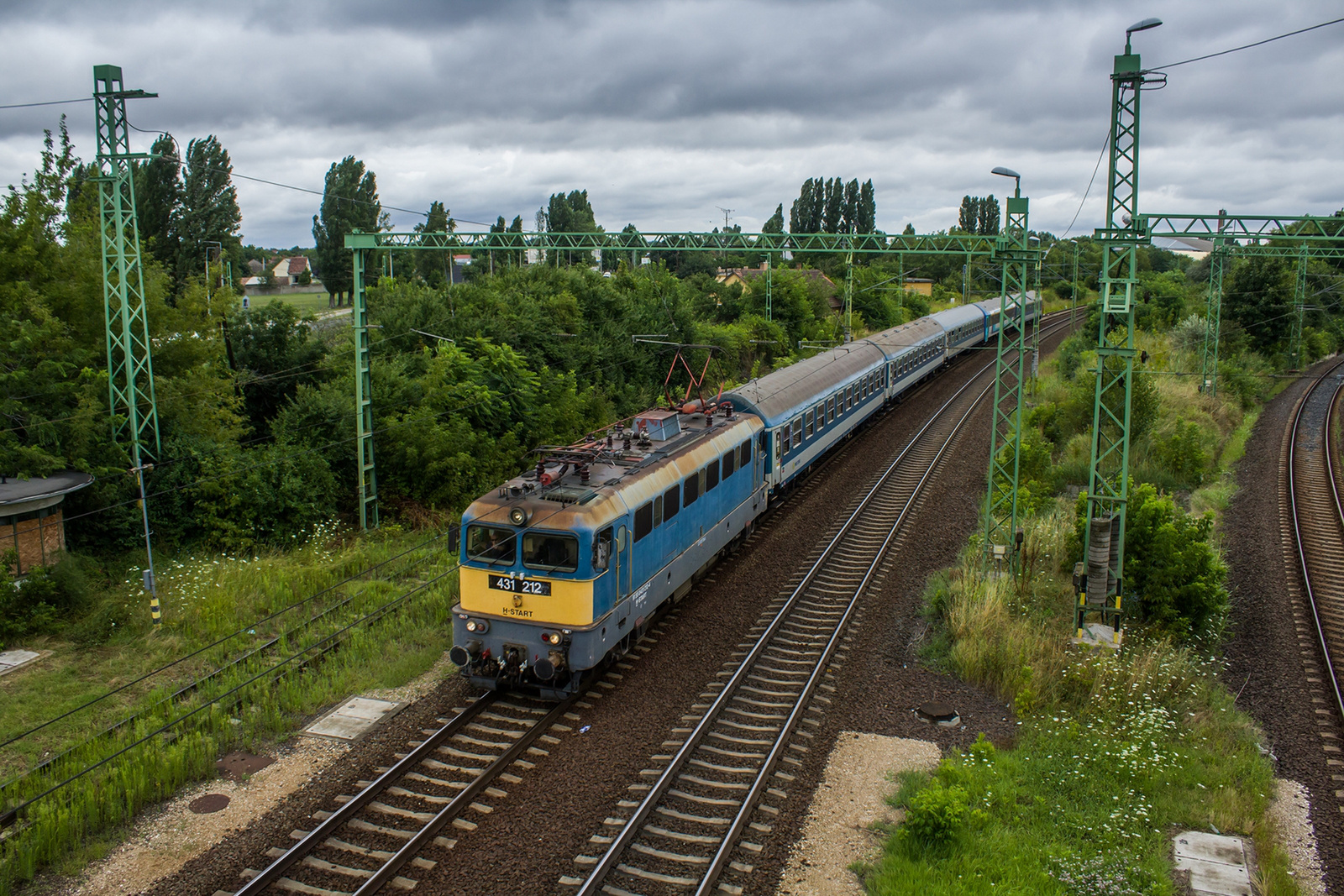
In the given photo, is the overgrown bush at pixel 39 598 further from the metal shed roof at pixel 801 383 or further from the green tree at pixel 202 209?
the green tree at pixel 202 209

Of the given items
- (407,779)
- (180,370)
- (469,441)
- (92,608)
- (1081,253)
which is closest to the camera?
(407,779)

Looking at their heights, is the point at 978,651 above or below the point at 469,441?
below

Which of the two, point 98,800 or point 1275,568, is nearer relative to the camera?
point 98,800

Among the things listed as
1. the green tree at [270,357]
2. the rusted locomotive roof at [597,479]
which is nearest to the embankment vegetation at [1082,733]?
the rusted locomotive roof at [597,479]

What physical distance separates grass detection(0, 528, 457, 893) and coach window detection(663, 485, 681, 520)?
13.4ft

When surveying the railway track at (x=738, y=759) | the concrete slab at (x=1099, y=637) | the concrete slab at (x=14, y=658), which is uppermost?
the concrete slab at (x=1099, y=637)

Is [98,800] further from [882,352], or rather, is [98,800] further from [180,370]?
[882,352]

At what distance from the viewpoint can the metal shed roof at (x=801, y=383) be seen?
20594mm

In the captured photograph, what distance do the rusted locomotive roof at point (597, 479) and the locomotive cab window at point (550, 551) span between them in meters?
0.15

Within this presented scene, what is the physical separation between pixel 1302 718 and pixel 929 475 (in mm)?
13144

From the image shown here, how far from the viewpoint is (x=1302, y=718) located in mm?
11945

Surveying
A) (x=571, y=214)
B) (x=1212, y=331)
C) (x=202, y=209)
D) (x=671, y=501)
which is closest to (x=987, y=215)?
(x=571, y=214)

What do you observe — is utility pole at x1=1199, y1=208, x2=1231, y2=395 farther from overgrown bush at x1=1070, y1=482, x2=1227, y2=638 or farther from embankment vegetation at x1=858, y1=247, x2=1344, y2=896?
overgrown bush at x1=1070, y1=482, x2=1227, y2=638

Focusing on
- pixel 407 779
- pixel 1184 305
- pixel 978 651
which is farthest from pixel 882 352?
pixel 1184 305
